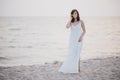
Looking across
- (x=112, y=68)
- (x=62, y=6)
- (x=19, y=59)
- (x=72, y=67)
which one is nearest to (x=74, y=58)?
(x=72, y=67)

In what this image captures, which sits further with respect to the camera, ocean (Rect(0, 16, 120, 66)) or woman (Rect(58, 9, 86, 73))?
ocean (Rect(0, 16, 120, 66))

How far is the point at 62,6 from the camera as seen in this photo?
20.8 m

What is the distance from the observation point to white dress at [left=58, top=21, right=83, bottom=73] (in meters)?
4.74

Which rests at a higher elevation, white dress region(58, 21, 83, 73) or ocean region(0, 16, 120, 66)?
white dress region(58, 21, 83, 73)

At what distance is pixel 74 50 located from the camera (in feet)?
15.7

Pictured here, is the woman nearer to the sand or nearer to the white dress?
the white dress

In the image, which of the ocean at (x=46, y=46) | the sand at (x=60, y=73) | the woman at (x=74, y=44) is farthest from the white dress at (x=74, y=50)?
the ocean at (x=46, y=46)

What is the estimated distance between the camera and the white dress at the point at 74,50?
4738 mm

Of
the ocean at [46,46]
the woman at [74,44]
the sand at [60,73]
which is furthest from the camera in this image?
the ocean at [46,46]

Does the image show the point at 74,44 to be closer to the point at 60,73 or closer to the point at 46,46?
the point at 60,73

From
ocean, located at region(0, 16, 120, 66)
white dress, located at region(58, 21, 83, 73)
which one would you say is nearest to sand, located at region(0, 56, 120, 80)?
white dress, located at region(58, 21, 83, 73)

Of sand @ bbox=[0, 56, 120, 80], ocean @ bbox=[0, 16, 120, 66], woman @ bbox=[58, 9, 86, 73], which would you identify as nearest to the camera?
sand @ bbox=[0, 56, 120, 80]

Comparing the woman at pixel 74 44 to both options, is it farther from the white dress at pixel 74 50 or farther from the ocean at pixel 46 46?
the ocean at pixel 46 46

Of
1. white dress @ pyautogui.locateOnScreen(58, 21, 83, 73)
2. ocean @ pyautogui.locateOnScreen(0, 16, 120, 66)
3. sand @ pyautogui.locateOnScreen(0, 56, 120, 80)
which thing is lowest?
ocean @ pyautogui.locateOnScreen(0, 16, 120, 66)
